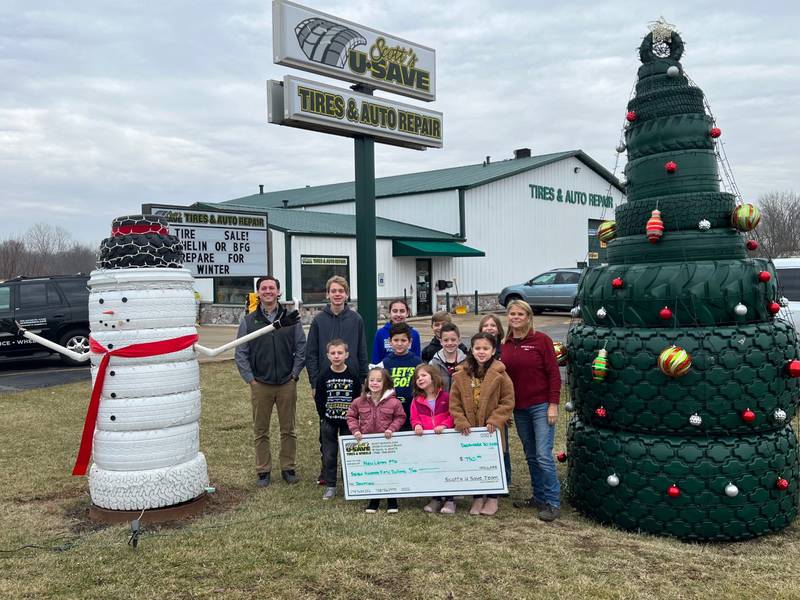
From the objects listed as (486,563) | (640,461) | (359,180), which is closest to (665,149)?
(640,461)

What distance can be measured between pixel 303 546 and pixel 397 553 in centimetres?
59

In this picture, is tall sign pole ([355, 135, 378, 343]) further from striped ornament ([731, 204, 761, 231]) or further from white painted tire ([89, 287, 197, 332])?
striped ornament ([731, 204, 761, 231])

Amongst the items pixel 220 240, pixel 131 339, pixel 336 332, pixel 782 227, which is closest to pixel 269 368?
pixel 336 332

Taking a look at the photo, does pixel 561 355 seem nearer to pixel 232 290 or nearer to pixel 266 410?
pixel 266 410

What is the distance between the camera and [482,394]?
192 inches

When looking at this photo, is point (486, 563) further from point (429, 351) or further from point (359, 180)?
Result: point (359, 180)

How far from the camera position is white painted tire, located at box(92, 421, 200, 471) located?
4852 millimetres

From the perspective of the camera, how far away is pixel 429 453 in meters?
5.00

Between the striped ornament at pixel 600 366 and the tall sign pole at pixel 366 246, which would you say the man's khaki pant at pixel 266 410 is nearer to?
the striped ornament at pixel 600 366

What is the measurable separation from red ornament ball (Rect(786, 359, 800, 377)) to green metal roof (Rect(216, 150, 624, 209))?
22.0 meters

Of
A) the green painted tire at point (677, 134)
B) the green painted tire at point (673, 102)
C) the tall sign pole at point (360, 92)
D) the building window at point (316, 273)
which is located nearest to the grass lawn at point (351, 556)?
the green painted tire at point (677, 134)

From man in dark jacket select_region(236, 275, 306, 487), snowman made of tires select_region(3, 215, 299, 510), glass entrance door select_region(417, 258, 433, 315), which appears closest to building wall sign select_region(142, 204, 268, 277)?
man in dark jacket select_region(236, 275, 306, 487)

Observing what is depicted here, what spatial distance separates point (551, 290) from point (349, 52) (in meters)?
14.6

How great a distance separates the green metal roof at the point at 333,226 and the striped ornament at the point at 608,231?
1614 cm
